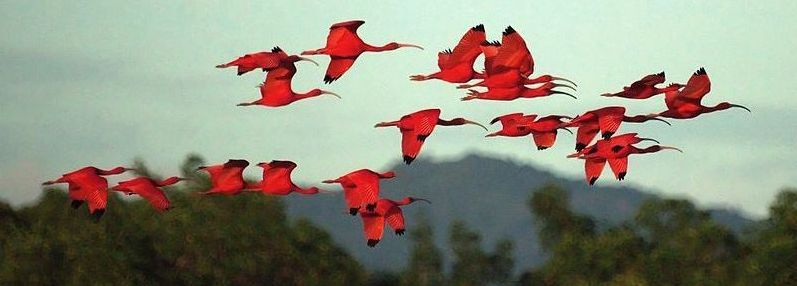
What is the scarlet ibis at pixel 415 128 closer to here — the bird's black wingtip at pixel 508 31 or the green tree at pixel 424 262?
the bird's black wingtip at pixel 508 31

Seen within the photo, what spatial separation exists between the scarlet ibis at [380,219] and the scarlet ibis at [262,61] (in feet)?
6.02

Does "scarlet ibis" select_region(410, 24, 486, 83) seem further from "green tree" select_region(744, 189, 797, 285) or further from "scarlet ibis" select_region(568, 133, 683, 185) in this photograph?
"green tree" select_region(744, 189, 797, 285)

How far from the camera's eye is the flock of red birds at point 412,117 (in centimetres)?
1642

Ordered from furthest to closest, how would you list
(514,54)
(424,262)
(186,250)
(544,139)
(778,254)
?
1. (424,262)
2. (186,250)
3. (778,254)
4. (544,139)
5. (514,54)

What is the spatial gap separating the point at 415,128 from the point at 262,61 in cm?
200

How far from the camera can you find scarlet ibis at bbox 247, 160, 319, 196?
54.3 ft

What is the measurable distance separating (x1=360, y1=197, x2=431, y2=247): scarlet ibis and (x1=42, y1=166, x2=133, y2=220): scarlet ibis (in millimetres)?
2787

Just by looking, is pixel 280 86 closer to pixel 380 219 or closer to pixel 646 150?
pixel 380 219

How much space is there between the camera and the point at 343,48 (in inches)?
683

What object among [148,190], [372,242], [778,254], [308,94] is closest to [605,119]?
[372,242]

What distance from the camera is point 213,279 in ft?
217

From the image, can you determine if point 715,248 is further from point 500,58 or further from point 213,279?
point 500,58

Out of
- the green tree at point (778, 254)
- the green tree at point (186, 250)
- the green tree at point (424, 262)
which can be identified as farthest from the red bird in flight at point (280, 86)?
the green tree at point (424, 262)

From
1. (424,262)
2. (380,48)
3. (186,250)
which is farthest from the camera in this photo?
(424,262)
